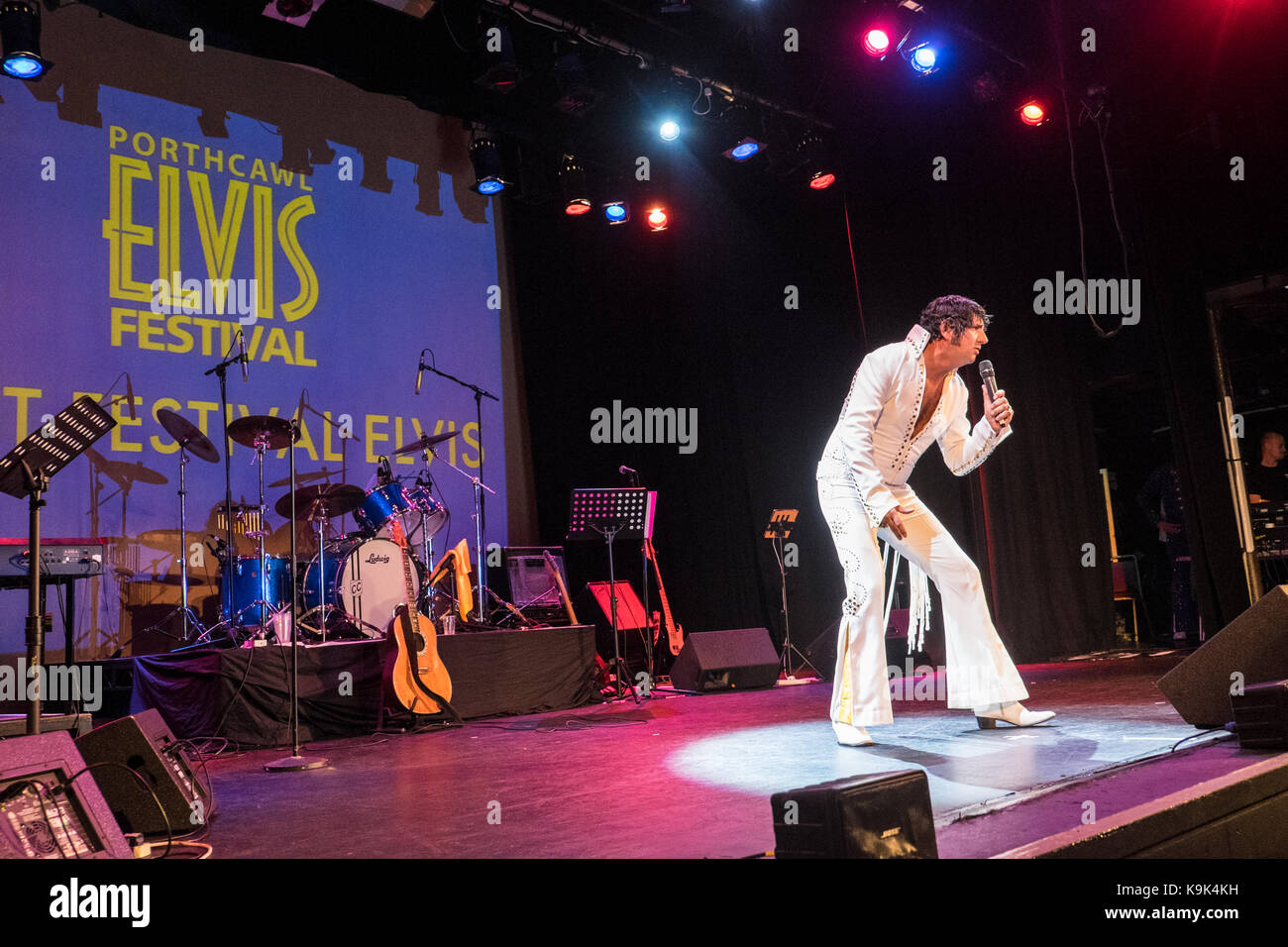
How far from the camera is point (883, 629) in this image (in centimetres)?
422

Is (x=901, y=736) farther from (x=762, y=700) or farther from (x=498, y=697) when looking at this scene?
(x=498, y=697)

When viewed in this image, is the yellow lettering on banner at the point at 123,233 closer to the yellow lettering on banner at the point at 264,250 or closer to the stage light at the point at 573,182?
the yellow lettering on banner at the point at 264,250

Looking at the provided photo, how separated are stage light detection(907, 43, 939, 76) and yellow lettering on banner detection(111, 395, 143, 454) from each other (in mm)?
6450

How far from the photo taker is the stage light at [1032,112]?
8.30m

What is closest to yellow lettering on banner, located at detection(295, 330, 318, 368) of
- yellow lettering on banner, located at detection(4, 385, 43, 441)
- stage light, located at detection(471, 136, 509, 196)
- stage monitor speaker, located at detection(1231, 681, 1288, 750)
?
yellow lettering on banner, located at detection(4, 385, 43, 441)

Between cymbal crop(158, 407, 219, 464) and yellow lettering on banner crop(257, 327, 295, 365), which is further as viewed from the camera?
yellow lettering on banner crop(257, 327, 295, 365)

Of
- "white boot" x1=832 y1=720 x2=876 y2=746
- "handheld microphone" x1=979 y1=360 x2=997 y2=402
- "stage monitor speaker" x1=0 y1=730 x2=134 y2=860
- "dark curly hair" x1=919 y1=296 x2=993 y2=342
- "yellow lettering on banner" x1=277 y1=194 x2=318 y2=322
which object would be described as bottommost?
"white boot" x1=832 y1=720 x2=876 y2=746

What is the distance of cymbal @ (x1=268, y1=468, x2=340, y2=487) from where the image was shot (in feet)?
25.5

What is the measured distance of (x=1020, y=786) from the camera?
9.66 ft

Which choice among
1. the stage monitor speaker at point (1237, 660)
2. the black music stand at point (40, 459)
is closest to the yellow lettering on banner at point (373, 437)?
the black music stand at point (40, 459)

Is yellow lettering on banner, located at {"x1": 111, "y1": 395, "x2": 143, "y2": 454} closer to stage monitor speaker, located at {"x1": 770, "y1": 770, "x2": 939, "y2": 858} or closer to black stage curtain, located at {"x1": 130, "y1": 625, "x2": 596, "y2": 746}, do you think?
black stage curtain, located at {"x1": 130, "y1": 625, "x2": 596, "y2": 746}

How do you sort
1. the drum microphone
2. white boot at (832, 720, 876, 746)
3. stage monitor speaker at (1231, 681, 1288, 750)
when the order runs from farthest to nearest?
1. the drum microphone
2. white boot at (832, 720, 876, 746)
3. stage monitor speaker at (1231, 681, 1288, 750)
